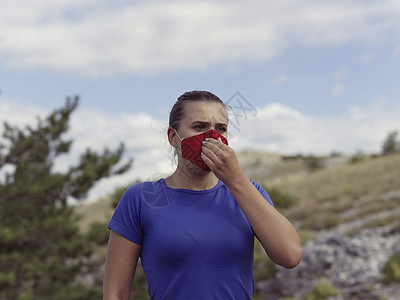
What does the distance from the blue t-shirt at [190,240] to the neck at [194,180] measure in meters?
0.04

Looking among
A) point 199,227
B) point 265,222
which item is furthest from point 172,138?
point 265,222

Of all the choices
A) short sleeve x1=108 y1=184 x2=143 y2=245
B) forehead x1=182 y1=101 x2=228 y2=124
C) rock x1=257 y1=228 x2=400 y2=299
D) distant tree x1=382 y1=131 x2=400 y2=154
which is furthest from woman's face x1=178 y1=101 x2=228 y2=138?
distant tree x1=382 y1=131 x2=400 y2=154

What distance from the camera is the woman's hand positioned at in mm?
1992

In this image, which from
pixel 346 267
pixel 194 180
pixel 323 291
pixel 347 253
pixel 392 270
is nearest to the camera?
pixel 194 180

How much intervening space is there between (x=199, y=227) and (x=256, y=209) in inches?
10.4

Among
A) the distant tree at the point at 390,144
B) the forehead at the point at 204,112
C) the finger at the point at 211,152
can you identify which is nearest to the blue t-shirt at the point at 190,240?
the finger at the point at 211,152

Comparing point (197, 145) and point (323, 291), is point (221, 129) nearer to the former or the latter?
point (197, 145)

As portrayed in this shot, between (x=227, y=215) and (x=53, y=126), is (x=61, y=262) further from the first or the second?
(x=227, y=215)

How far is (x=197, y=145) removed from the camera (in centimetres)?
214

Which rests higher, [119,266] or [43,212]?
[43,212]

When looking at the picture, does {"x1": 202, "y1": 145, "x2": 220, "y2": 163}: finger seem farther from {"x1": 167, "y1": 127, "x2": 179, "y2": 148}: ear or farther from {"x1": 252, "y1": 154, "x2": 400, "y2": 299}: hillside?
{"x1": 252, "y1": 154, "x2": 400, "y2": 299}: hillside

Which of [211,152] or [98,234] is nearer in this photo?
[211,152]

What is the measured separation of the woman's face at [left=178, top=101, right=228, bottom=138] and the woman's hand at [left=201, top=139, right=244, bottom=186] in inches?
7.6

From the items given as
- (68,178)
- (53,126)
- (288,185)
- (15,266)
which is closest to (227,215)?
(68,178)
